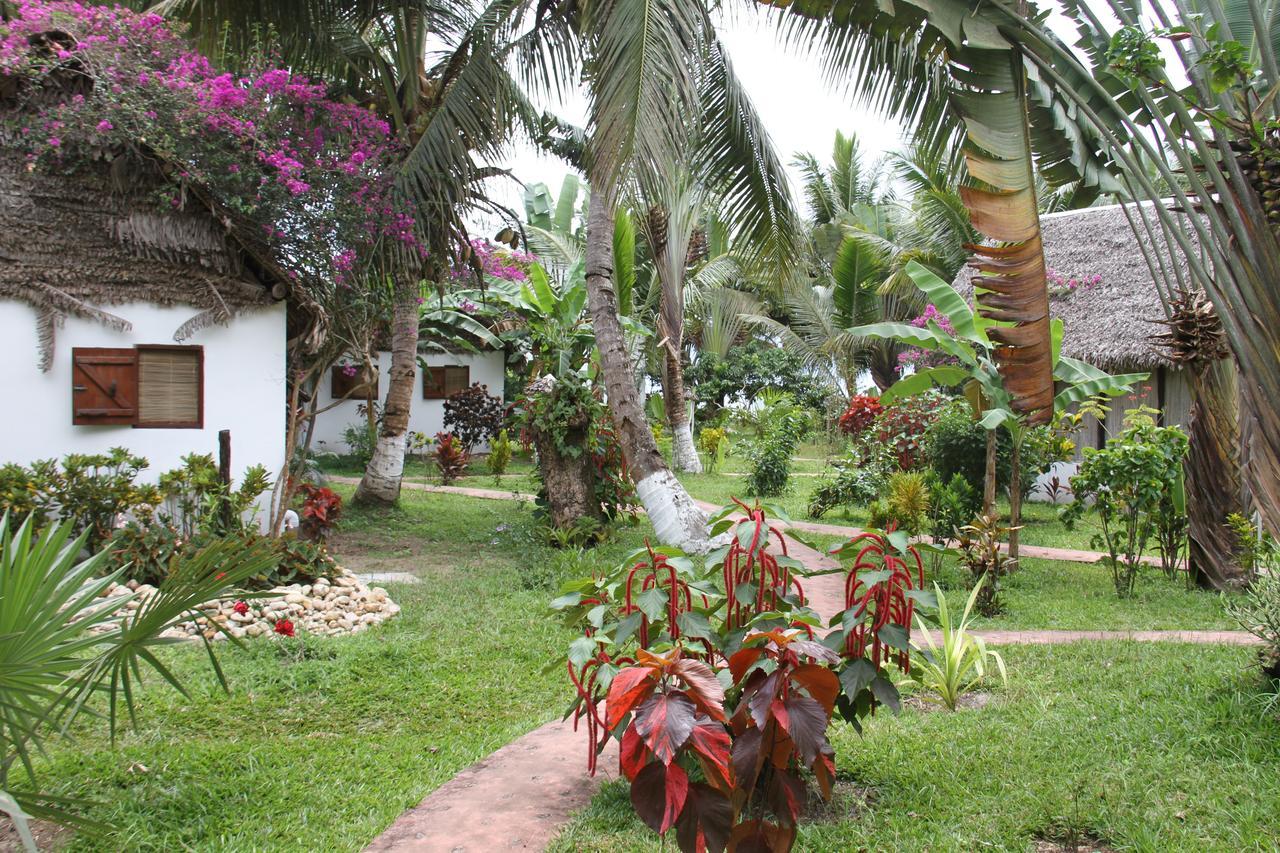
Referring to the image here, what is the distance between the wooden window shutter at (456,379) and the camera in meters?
20.3

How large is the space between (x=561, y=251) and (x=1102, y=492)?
39.4 feet

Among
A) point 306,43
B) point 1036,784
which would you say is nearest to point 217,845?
point 1036,784

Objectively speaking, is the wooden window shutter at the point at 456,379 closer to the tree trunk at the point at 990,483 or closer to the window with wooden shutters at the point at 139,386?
the window with wooden shutters at the point at 139,386

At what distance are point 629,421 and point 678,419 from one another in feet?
28.7

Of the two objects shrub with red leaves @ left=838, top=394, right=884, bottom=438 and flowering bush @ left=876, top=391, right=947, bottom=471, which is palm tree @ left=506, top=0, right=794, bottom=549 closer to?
flowering bush @ left=876, top=391, right=947, bottom=471

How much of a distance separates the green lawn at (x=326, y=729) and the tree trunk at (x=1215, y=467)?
5336 millimetres

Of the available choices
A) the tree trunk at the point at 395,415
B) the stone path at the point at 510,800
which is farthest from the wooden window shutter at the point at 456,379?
the stone path at the point at 510,800

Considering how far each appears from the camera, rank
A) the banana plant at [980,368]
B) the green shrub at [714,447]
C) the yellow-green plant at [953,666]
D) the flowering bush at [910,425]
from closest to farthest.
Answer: the yellow-green plant at [953,666], the banana plant at [980,368], the flowering bush at [910,425], the green shrub at [714,447]

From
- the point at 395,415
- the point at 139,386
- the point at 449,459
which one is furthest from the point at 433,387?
the point at 139,386

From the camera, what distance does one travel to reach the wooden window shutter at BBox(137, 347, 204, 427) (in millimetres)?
7449

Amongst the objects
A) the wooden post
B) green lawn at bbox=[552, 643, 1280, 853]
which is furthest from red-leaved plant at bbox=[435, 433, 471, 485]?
green lawn at bbox=[552, 643, 1280, 853]

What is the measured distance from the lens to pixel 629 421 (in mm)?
8016

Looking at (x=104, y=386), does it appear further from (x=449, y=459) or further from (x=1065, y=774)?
(x=449, y=459)

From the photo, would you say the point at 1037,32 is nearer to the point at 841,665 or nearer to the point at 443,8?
the point at 841,665
